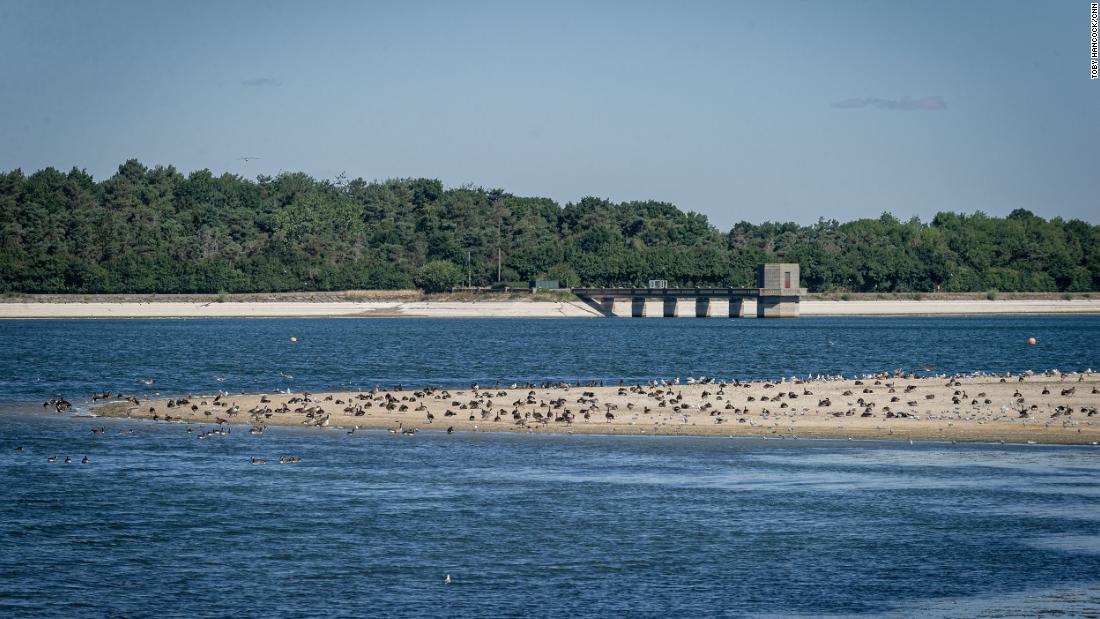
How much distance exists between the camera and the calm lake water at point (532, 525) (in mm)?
23891

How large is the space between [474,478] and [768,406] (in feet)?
63.3

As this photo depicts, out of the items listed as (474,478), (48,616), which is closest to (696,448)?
(474,478)

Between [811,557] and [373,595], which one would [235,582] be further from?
[811,557]

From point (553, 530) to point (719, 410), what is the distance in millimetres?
22225

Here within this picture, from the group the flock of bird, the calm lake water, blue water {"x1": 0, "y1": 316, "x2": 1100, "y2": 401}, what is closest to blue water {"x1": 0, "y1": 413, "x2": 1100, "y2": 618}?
the calm lake water

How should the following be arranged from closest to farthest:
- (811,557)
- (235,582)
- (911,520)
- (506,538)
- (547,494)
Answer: (235,582) < (811,557) < (506,538) < (911,520) < (547,494)

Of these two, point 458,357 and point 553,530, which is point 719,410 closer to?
point 553,530

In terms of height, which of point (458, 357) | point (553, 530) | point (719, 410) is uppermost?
point (719, 410)

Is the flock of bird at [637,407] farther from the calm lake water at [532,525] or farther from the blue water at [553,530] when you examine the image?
the blue water at [553,530]

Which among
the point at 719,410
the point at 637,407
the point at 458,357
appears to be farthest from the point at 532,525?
the point at 458,357

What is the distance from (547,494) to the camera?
34.0 m

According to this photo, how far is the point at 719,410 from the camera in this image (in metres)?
50.8

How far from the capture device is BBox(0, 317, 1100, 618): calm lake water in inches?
941

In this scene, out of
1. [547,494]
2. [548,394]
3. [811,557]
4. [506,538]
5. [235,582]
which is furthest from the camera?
[548,394]
